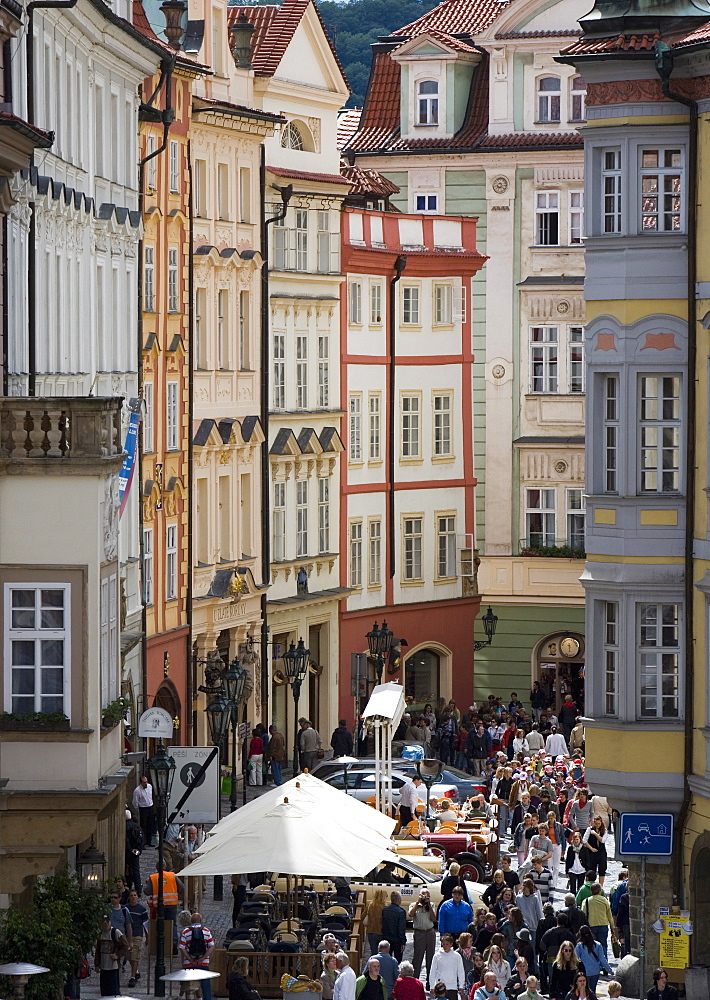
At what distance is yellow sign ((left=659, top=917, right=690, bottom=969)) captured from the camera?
32750 mm

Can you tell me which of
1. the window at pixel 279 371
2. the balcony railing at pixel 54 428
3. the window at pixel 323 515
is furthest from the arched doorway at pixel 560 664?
the balcony railing at pixel 54 428

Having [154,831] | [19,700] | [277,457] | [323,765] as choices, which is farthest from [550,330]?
[19,700]

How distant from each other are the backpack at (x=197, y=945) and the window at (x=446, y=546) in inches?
1393

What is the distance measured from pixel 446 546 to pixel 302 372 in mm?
8648

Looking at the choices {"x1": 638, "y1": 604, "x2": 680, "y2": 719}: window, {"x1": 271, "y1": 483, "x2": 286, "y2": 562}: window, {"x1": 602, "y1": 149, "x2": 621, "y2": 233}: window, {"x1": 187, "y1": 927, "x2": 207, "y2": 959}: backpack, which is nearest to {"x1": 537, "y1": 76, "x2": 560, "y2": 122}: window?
{"x1": 271, "y1": 483, "x2": 286, "y2": 562}: window

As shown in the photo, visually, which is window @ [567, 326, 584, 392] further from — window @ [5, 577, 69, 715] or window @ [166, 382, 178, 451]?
window @ [5, 577, 69, 715]

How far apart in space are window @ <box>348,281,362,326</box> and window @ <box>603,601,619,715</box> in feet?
98.7

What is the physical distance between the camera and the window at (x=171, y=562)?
168ft

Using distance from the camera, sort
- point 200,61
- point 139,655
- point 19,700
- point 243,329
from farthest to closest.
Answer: point 243,329
point 200,61
point 139,655
point 19,700

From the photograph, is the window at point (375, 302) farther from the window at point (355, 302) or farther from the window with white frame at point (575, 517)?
the window with white frame at point (575, 517)

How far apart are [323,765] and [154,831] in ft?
20.3

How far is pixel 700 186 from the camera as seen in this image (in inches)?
1336

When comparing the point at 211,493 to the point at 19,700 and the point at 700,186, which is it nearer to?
the point at 700,186

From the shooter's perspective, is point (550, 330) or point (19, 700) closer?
point (19, 700)
